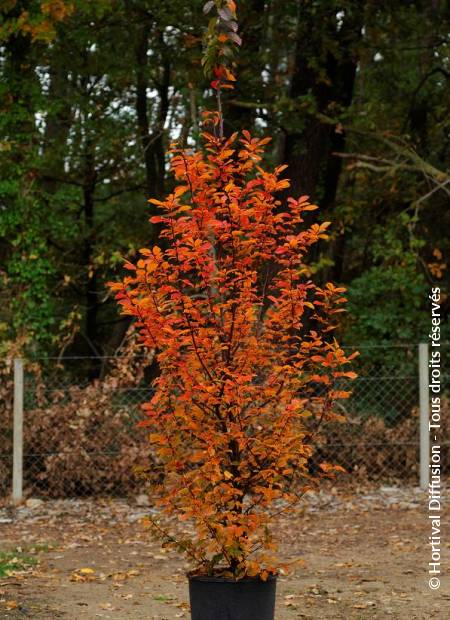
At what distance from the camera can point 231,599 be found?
16.1 feet

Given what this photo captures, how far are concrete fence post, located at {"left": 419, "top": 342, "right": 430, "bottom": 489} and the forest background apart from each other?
6.91ft

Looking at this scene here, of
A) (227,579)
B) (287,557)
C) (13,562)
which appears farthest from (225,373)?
(287,557)

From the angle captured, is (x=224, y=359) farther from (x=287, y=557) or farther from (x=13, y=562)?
(x=287, y=557)

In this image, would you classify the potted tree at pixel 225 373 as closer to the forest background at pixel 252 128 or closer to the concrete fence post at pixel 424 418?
the forest background at pixel 252 128

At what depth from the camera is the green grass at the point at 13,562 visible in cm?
725

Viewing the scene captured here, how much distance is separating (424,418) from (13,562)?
17.0 ft

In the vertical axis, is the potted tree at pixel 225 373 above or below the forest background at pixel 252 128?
below

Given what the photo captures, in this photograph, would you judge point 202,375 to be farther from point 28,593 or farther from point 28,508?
point 28,508
